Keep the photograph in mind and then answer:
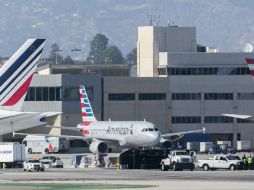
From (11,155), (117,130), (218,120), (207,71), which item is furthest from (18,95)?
(218,120)

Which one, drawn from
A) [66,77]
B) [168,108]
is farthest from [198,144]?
[66,77]

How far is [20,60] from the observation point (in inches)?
3536

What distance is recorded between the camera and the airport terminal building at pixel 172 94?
195500 millimetres

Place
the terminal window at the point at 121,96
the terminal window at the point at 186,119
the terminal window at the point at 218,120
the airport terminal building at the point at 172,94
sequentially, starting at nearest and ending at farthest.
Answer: the airport terminal building at the point at 172,94 → the terminal window at the point at 121,96 → the terminal window at the point at 186,119 → the terminal window at the point at 218,120

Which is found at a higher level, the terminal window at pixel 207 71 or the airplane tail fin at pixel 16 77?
the terminal window at pixel 207 71

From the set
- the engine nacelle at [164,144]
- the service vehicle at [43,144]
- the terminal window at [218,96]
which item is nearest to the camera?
the engine nacelle at [164,144]

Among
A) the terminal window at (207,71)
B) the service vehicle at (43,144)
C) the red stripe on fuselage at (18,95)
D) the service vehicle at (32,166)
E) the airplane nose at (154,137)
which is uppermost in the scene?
the terminal window at (207,71)

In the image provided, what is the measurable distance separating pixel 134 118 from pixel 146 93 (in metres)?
4.57

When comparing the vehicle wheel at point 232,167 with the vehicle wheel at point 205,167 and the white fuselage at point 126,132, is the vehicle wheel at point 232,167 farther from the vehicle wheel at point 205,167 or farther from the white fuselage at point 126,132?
the white fuselage at point 126,132

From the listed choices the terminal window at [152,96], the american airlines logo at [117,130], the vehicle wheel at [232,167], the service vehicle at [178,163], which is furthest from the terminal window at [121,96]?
the vehicle wheel at [232,167]

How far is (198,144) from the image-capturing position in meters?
189

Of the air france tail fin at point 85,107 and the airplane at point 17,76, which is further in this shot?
the air france tail fin at point 85,107

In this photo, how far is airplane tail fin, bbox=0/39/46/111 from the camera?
8911 centimetres

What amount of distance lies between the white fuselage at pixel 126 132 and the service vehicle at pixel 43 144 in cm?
1162
